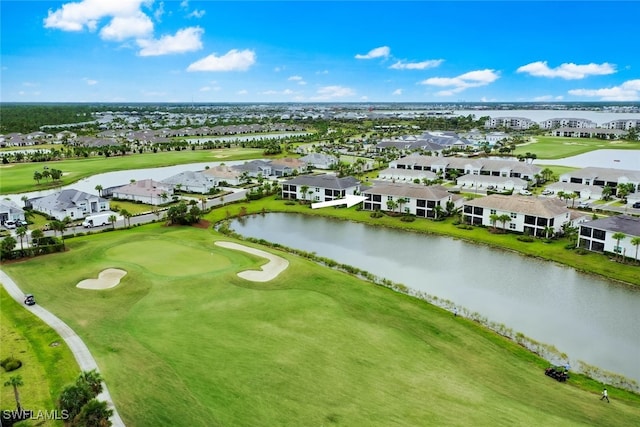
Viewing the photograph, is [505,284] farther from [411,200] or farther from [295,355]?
[411,200]

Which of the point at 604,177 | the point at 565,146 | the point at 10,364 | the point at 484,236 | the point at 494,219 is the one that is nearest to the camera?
the point at 10,364

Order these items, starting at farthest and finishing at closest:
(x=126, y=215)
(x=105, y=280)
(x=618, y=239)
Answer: (x=126, y=215) < (x=618, y=239) < (x=105, y=280)

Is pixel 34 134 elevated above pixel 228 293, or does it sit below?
above

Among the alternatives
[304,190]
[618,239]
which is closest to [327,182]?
[304,190]

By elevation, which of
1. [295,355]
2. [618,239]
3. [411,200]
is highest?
Answer: [411,200]

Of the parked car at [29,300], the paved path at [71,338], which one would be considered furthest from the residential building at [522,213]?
the parked car at [29,300]

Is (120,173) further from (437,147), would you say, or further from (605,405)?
(605,405)

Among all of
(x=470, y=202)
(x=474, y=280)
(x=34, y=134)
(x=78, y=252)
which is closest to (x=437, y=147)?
(x=470, y=202)
